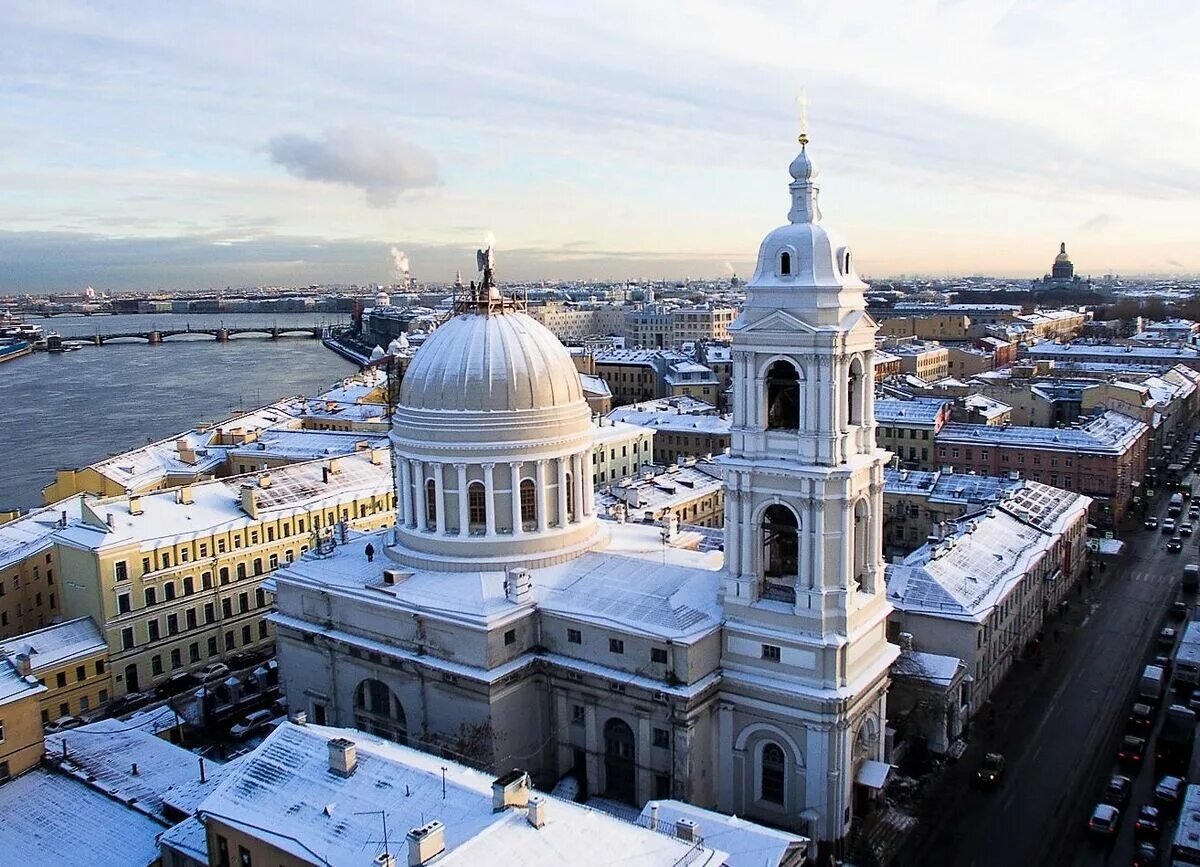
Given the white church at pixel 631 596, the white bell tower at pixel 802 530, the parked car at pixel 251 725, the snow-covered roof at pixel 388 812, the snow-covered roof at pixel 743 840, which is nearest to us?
the snow-covered roof at pixel 388 812

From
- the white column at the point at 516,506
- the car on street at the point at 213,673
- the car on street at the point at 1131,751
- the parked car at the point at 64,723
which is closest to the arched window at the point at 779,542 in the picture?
the white column at the point at 516,506

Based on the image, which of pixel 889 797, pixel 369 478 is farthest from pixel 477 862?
pixel 369 478

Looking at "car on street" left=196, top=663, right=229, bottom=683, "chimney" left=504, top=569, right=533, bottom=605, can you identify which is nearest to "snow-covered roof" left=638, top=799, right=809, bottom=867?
"chimney" left=504, top=569, right=533, bottom=605

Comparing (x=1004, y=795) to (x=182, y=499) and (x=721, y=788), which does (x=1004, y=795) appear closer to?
(x=721, y=788)

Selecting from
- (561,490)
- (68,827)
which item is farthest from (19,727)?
(561,490)

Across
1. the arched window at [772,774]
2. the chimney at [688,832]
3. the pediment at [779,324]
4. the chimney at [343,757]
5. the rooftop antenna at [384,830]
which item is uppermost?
the pediment at [779,324]

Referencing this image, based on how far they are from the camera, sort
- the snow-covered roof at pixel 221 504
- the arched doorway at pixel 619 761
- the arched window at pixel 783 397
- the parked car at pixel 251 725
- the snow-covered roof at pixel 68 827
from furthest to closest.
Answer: the snow-covered roof at pixel 221 504 < the parked car at pixel 251 725 < the arched doorway at pixel 619 761 < the arched window at pixel 783 397 < the snow-covered roof at pixel 68 827

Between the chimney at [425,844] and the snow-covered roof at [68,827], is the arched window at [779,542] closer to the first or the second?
the chimney at [425,844]

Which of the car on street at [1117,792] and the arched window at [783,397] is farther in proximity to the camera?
the car on street at [1117,792]
